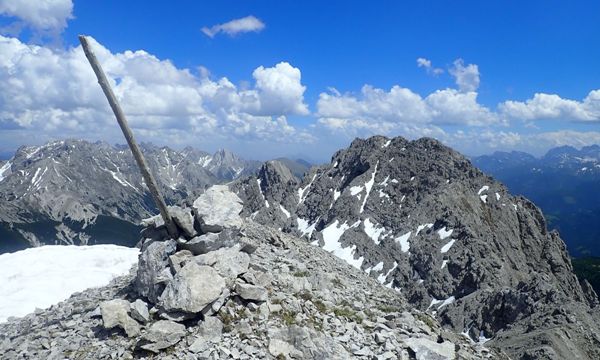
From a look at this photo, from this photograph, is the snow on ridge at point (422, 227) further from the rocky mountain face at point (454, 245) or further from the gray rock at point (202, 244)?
the gray rock at point (202, 244)

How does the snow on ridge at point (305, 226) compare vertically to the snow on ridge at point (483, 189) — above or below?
below

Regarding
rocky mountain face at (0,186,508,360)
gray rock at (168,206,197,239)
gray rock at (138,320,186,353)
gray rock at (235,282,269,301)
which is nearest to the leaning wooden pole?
gray rock at (168,206,197,239)

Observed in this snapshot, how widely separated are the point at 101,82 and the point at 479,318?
85155mm

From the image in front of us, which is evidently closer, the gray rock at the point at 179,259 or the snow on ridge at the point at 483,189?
the gray rock at the point at 179,259

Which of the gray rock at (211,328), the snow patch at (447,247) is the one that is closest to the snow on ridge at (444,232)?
the snow patch at (447,247)

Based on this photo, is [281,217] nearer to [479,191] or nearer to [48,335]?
[479,191]

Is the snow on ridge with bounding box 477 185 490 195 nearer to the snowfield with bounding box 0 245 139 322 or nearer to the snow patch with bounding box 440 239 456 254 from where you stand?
the snow patch with bounding box 440 239 456 254

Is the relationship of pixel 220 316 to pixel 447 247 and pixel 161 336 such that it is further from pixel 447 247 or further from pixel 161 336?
pixel 447 247

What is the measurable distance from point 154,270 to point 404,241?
131 meters

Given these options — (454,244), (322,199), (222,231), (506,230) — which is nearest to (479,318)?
(454,244)

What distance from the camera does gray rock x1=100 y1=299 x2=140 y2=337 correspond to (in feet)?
64.3

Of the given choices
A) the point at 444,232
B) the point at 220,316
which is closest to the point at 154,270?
the point at 220,316

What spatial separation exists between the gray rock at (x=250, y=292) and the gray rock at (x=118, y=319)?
A: 4794 millimetres

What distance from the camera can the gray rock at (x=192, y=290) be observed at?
19.5 metres
